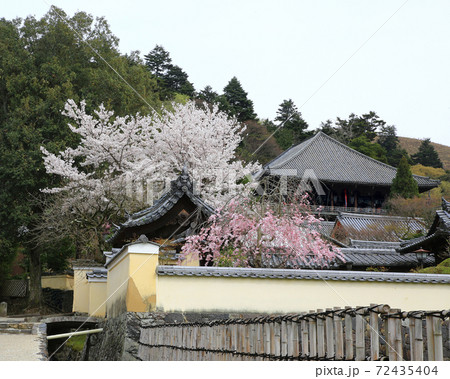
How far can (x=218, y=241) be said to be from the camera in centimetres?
1181

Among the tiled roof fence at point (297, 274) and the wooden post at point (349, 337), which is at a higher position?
the tiled roof fence at point (297, 274)

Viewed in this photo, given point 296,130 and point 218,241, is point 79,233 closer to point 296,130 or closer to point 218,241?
point 218,241

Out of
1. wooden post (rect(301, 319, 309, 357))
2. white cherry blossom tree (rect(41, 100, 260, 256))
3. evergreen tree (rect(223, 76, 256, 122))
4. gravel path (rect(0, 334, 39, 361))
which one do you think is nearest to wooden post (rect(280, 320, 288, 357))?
wooden post (rect(301, 319, 309, 357))

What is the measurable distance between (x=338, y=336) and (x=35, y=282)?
843 inches

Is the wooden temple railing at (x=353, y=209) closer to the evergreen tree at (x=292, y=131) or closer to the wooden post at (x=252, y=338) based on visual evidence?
the evergreen tree at (x=292, y=131)

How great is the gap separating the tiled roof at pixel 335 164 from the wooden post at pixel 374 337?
3254 cm

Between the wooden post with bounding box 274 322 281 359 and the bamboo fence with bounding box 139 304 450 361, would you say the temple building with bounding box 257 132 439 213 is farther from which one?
the wooden post with bounding box 274 322 281 359

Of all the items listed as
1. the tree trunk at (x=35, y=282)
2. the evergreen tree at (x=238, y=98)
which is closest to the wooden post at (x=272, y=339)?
the tree trunk at (x=35, y=282)

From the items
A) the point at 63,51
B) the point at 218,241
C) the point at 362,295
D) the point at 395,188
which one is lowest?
the point at 362,295

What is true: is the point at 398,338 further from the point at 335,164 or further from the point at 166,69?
the point at 166,69

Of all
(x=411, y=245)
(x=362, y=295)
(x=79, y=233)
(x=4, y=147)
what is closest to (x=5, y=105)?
(x=4, y=147)

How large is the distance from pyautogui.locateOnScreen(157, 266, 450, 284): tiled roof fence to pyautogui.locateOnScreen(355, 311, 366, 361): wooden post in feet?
17.6

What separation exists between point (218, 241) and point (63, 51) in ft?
49.6

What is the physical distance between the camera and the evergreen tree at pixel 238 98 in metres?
43.7
